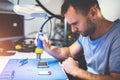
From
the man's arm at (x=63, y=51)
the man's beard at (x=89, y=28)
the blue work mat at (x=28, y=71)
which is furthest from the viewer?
the man's arm at (x=63, y=51)

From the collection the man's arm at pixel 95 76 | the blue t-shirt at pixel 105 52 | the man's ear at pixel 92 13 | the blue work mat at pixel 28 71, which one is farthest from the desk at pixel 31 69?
the man's ear at pixel 92 13

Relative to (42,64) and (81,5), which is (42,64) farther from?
(81,5)

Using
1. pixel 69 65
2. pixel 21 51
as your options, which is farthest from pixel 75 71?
pixel 21 51

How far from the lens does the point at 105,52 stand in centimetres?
129

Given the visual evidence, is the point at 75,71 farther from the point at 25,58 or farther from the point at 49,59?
the point at 25,58

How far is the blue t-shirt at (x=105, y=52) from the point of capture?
1.22 meters

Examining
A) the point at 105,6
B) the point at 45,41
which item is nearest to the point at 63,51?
the point at 45,41

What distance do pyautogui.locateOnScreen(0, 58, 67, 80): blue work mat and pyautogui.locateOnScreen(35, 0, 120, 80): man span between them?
0.34 feet

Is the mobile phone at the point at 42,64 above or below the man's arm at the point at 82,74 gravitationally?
above

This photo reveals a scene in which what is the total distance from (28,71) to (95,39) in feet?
1.50

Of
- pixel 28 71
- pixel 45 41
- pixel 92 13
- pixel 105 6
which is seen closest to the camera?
pixel 28 71

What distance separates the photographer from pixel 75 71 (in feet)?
4.16

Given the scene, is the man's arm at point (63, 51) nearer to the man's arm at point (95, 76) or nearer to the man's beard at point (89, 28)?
the man's beard at point (89, 28)

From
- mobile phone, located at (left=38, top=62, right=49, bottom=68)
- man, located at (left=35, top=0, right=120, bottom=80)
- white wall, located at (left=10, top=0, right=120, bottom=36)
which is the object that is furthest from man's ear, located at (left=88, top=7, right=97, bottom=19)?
mobile phone, located at (left=38, top=62, right=49, bottom=68)
